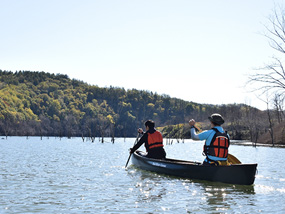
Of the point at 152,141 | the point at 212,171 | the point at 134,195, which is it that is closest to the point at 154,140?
the point at 152,141

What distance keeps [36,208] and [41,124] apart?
620 feet

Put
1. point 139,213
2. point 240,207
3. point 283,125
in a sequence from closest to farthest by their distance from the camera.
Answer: point 139,213
point 240,207
point 283,125

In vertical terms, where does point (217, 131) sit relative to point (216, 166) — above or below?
above

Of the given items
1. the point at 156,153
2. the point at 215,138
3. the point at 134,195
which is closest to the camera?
the point at 134,195

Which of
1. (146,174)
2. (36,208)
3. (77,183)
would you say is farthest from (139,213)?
(146,174)

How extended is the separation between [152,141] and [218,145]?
216 inches

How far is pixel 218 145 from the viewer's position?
13547 mm

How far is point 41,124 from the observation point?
191500 mm

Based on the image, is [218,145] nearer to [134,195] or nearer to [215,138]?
[215,138]

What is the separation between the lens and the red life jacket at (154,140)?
18.1 m

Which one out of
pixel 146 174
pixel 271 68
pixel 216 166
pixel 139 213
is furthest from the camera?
pixel 271 68

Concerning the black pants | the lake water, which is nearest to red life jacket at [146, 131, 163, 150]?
the black pants

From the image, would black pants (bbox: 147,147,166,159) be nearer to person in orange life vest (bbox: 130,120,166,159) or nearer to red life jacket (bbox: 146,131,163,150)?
person in orange life vest (bbox: 130,120,166,159)

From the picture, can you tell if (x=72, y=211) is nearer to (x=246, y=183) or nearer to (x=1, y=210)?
(x=1, y=210)
